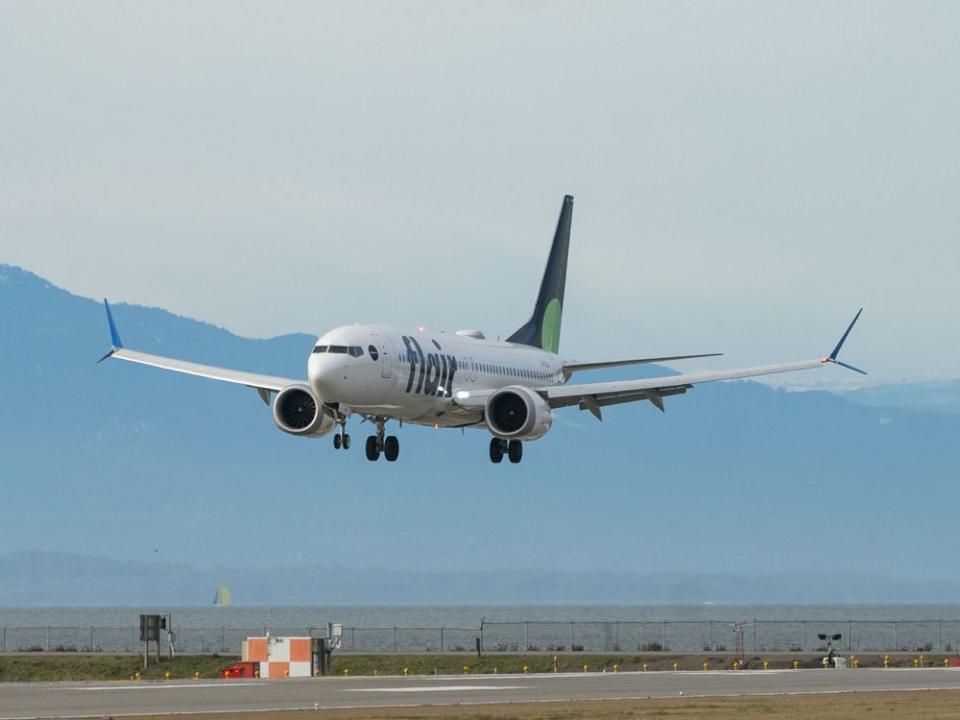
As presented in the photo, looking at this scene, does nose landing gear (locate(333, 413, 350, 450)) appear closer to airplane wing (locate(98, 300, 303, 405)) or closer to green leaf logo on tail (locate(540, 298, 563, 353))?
airplane wing (locate(98, 300, 303, 405))

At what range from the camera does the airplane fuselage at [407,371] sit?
71125 mm

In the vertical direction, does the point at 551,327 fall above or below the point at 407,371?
above

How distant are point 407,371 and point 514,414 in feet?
23.2

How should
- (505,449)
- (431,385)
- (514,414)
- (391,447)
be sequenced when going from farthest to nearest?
(505,449)
(514,414)
(391,447)
(431,385)

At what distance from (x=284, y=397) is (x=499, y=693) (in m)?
17.1

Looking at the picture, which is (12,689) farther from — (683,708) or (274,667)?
(683,708)

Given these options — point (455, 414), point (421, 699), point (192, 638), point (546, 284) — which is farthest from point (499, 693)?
point (192, 638)

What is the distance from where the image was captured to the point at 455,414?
260ft

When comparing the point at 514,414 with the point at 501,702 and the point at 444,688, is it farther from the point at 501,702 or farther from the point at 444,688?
the point at 501,702

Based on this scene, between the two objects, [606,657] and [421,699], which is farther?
[606,657]

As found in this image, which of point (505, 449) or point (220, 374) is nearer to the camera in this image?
point (505, 449)

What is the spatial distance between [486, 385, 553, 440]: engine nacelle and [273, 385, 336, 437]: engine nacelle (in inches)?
271

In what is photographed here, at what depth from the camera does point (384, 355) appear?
2859 inches

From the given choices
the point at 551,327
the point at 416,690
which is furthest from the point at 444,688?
the point at 551,327
